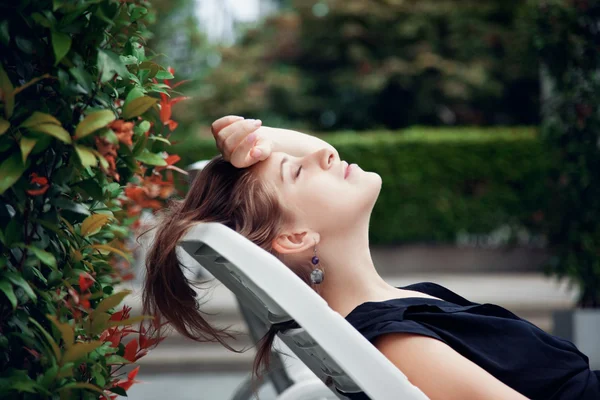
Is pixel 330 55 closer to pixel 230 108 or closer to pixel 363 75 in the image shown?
A: pixel 363 75

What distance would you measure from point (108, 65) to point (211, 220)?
665 millimetres

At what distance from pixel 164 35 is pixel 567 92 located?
33.1 feet

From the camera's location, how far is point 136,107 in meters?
1.31

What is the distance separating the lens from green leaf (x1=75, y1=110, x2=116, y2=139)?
45.8 inches

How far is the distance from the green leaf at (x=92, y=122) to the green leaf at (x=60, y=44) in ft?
0.32

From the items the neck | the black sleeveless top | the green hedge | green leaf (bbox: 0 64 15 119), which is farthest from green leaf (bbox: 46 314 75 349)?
the green hedge

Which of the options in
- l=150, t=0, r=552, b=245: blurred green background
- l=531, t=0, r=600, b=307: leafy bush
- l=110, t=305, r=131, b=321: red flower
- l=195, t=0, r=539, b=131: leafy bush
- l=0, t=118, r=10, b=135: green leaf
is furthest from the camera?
l=195, t=0, r=539, b=131: leafy bush

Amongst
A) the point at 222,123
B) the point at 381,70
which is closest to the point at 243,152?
the point at 222,123

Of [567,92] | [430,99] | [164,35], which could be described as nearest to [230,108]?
[164,35]

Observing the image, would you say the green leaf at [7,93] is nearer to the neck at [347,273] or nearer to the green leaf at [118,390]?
the green leaf at [118,390]

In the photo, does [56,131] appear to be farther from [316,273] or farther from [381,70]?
[381,70]

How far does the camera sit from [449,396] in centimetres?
150

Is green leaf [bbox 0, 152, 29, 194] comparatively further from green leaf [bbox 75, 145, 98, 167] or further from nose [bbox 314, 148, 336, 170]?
nose [bbox 314, 148, 336, 170]

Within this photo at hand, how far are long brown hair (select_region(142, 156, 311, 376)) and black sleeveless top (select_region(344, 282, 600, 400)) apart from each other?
295 mm
